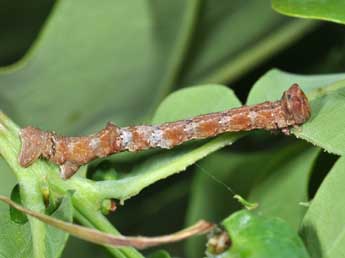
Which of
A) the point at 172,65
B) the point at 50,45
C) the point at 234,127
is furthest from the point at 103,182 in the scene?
the point at 172,65

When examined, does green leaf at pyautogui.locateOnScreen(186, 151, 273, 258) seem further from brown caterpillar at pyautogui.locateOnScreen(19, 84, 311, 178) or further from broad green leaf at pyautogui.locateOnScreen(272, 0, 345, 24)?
broad green leaf at pyautogui.locateOnScreen(272, 0, 345, 24)

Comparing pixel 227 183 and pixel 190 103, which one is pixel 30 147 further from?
pixel 227 183

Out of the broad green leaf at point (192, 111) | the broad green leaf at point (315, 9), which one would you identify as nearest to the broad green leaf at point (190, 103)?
the broad green leaf at point (192, 111)

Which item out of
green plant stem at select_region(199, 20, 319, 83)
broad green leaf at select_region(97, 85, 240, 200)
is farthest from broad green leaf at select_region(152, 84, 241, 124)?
green plant stem at select_region(199, 20, 319, 83)

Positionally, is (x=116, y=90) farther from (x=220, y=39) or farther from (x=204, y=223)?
(x=204, y=223)

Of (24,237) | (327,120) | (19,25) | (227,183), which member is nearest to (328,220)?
(327,120)

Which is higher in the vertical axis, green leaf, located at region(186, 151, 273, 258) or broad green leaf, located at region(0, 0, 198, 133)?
broad green leaf, located at region(0, 0, 198, 133)

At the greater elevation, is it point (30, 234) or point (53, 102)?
point (30, 234)
